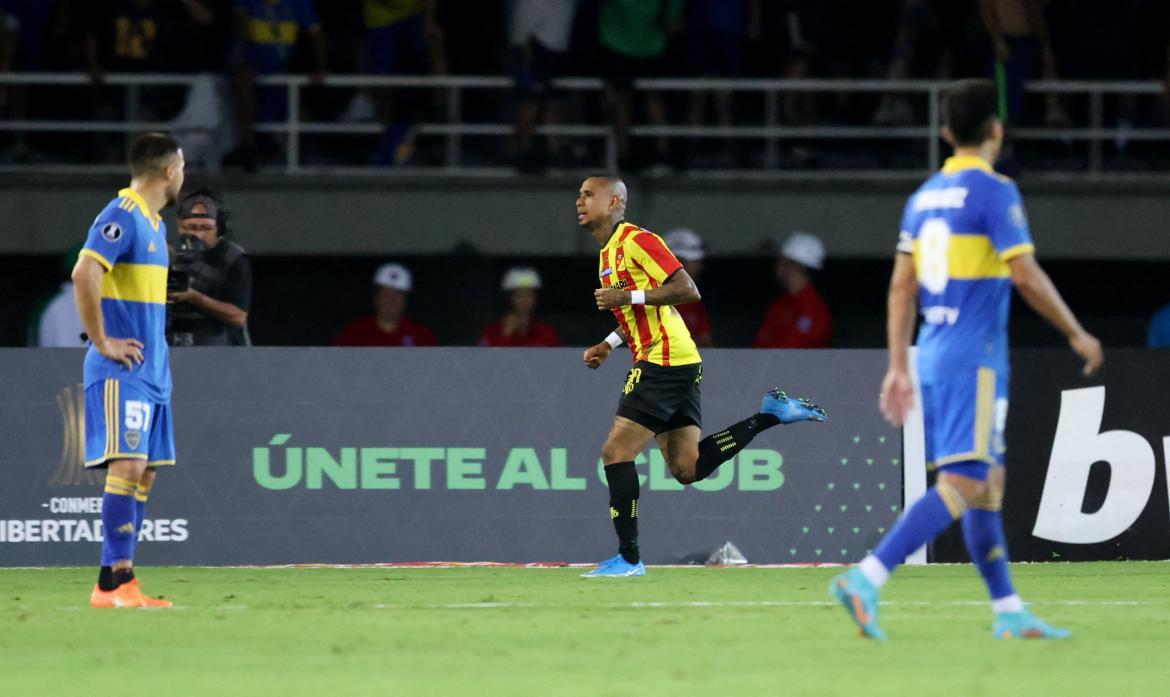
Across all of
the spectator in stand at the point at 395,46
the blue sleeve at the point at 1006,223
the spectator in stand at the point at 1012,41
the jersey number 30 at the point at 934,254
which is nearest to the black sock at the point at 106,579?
the jersey number 30 at the point at 934,254

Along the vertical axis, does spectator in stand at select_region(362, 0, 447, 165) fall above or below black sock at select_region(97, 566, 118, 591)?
above

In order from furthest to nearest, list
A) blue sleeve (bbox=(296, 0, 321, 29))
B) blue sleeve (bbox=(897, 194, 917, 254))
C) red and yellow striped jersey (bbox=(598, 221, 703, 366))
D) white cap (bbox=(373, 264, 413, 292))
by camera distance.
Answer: blue sleeve (bbox=(296, 0, 321, 29)) < white cap (bbox=(373, 264, 413, 292)) < red and yellow striped jersey (bbox=(598, 221, 703, 366)) < blue sleeve (bbox=(897, 194, 917, 254))

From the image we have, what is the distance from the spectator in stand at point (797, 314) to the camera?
15.2m

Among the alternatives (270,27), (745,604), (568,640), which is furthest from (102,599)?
(270,27)

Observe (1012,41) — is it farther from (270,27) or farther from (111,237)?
(111,237)

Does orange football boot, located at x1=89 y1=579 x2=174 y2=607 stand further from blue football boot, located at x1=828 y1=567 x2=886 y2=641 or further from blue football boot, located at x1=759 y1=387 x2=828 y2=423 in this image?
blue football boot, located at x1=759 y1=387 x2=828 y2=423

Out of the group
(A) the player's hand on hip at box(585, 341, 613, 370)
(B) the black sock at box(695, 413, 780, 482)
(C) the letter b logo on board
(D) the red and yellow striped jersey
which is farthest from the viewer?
(C) the letter b logo on board

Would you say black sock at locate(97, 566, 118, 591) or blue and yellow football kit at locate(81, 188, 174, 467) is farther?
black sock at locate(97, 566, 118, 591)

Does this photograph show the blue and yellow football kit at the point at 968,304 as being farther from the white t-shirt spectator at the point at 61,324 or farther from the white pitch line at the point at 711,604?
the white t-shirt spectator at the point at 61,324

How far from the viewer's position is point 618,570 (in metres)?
10.9

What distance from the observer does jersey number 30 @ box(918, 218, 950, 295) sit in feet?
23.7

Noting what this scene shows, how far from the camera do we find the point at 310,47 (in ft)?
63.6

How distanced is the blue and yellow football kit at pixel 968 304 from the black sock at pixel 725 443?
4.02 metres

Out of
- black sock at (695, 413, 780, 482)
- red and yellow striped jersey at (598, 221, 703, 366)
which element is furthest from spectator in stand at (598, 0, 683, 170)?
red and yellow striped jersey at (598, 221, 703, 366)
